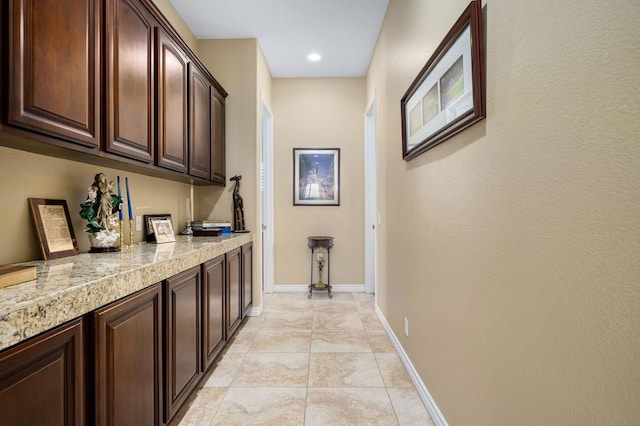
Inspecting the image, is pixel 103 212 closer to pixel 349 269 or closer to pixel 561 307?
pixel 561 307

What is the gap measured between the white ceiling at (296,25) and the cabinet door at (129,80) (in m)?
1.29

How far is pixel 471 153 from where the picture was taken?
1387 millimetres

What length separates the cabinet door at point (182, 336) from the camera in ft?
5.55

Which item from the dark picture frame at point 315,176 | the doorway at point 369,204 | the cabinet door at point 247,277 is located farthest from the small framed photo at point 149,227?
the doorway at point 369,204

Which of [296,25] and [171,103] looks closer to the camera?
[171,103]

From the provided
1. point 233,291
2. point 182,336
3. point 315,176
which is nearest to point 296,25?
point 315,176

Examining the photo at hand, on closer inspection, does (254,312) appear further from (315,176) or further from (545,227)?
(545,227)

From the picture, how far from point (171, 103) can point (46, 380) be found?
1.92 metres

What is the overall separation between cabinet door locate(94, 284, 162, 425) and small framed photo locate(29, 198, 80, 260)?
547 millimetres

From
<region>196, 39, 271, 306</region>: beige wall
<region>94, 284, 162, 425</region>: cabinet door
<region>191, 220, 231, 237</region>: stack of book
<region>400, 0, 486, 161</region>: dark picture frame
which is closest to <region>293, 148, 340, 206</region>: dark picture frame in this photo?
<region>196, 39, 271, 306</region>: beige wall

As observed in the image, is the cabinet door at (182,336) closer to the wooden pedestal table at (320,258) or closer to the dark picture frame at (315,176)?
the wooden pedestal table at (320,258)

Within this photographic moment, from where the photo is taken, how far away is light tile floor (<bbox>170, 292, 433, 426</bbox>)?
190cm

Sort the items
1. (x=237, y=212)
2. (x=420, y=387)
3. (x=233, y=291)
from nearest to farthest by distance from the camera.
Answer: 1. (x=420, y=387)
2. (x=233, y=291)
3. (x=237, y=212)

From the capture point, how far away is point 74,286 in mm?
Result: 1053
